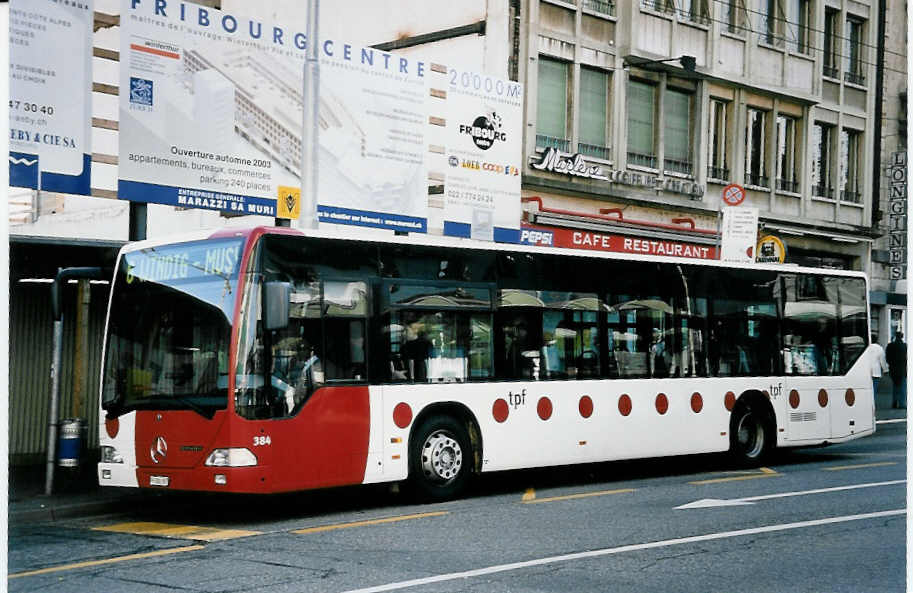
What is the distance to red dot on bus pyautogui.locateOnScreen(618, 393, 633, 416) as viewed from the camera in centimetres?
1528

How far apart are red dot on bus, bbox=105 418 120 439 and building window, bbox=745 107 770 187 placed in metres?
21.2

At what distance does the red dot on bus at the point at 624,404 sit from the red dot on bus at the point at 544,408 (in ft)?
3.88

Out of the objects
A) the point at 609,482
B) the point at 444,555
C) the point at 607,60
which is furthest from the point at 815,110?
the point at 444,555

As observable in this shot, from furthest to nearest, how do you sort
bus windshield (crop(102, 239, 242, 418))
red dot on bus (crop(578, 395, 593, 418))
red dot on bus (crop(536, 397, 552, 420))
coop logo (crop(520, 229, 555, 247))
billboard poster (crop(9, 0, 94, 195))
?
coop logo (crop(520, 229, 555, 247)) < red dot on bus (crop(578, 395, 593, 418)) < red dot on bus (crop(536, 397, 552, 420)) < billboard poster (crop(9, 0, 94, 195)) < bus windshield (crop(102, 239, 242, 418))

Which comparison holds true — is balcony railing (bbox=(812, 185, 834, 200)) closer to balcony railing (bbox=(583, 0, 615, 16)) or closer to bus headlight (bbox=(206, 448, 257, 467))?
balcony railing (bbox=(583, 0, 615, 16))

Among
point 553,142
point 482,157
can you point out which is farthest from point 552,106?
point 482,157

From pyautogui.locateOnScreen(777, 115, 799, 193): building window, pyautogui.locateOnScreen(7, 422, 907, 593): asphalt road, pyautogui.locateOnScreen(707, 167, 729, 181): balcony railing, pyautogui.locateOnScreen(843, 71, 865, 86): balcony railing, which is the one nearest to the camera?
pyautogui.locateOnScreen(7, 422, 907, 593): asphalt road

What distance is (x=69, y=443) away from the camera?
13.9 metres

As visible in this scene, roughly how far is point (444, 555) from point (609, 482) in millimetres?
6142

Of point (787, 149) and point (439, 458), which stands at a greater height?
point (787, 149)

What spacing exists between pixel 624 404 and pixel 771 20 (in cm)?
1822

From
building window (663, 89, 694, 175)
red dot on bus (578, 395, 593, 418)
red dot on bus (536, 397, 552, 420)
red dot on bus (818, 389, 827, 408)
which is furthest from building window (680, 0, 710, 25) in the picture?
red dot on bus (536, 397, 552, 420)

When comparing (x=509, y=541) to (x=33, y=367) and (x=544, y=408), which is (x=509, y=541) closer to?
(x=544, y=408)

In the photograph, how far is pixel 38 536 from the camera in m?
11.2
